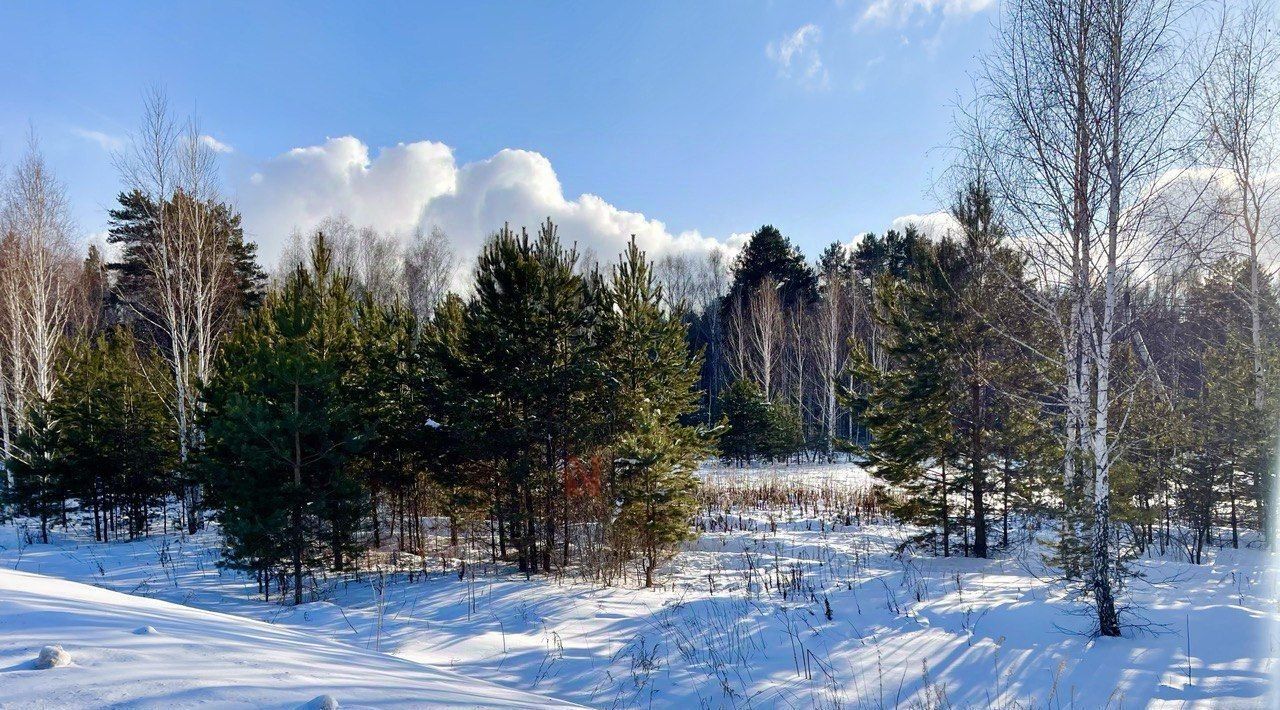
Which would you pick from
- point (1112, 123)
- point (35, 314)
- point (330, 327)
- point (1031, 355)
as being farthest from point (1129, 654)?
point (35, 314)

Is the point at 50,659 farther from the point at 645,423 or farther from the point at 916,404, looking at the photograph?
the point at 916,404

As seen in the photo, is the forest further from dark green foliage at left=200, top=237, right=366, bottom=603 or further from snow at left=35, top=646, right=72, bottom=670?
snow at left=35, top=646, right=72, bottom=670

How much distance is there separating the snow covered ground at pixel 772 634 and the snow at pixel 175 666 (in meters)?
0.04

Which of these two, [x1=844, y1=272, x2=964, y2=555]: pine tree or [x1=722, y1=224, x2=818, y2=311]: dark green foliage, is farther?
[x1=722, y1=224, x2=818, y2=311]: dark green foliage

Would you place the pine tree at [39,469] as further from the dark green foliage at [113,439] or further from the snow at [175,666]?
the snow at [175,666]

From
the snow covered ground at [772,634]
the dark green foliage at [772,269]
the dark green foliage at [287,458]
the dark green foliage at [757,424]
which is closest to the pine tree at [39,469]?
the snow covered ground at [772,634]

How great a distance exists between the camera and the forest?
659 cm

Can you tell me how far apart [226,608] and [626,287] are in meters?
8.22

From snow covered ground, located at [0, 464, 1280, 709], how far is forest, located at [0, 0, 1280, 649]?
0.80 meters

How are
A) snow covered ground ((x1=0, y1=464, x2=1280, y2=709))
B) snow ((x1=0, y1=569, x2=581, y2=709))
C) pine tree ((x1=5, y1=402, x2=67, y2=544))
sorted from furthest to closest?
pine tree ((x1=5, y1=402, x2=67, y2=544)), snow covered ground ((x1=0, y1=464, x2=1280, y2=709)), snow ((x1=0, y1=569, x2=581, y2=709))

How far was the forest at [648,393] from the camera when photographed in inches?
259

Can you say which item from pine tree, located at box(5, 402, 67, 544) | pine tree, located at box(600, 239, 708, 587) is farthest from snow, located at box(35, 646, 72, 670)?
pine tree, located at box(5, 402, 67, 544)

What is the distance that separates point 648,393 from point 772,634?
5.70 m

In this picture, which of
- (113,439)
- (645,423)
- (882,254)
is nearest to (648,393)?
(645,423)
